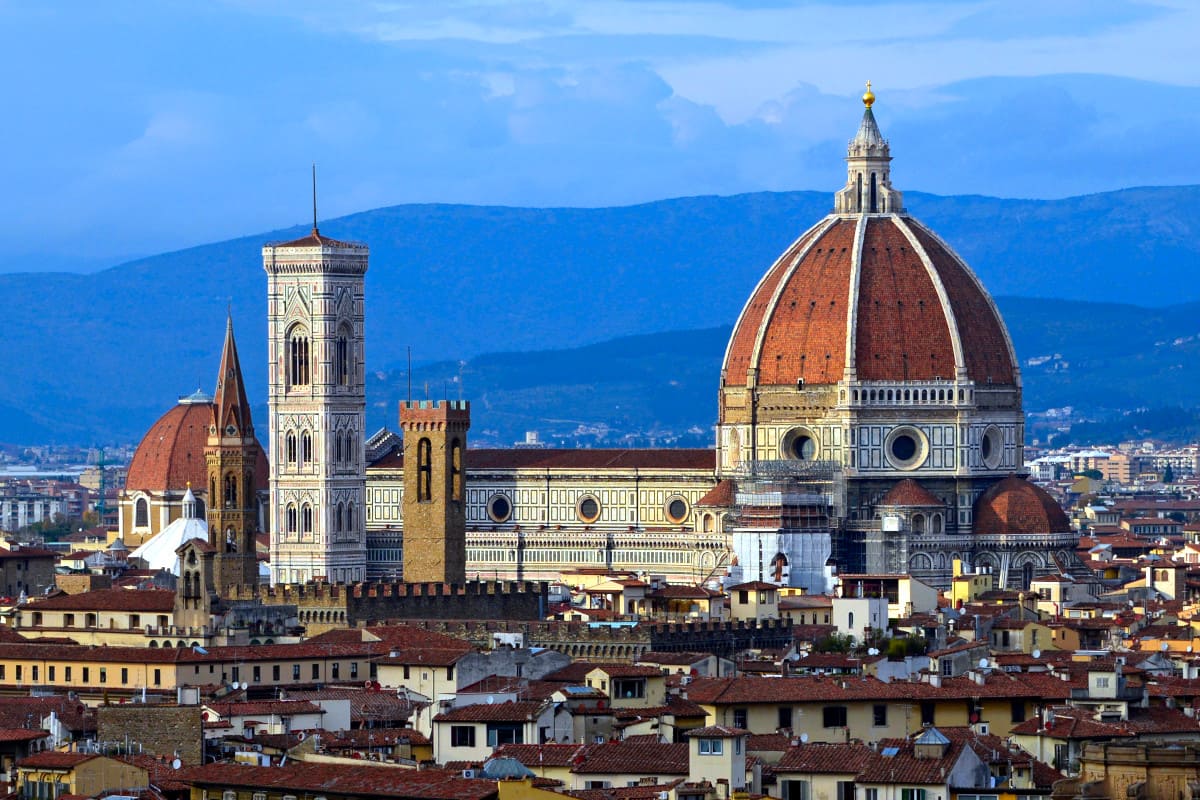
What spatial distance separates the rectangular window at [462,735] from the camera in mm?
53719

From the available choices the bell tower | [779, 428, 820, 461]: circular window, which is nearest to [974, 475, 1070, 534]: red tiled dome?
[779, 428, 820, 461]: circular window

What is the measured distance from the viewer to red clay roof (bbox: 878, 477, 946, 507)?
127 metres

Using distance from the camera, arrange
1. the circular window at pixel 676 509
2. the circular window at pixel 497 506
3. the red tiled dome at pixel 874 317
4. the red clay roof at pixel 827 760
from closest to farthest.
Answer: the red clay roof at pixel 827 760
the red tiled dome at pixel 874 317
the circular window at pixel 676 509
the circular window at pixel 497 506

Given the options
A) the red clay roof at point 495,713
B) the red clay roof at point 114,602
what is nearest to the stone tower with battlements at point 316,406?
the red clay roof at point 114,602

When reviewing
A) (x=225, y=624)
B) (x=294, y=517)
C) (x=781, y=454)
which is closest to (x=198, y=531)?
(x=294, y=517)

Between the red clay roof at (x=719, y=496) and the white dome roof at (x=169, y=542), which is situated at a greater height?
the red clay roof at (x=719, y=496)

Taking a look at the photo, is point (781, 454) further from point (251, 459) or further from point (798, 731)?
point (798, 731)

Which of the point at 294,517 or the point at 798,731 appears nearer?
the point at 798,731

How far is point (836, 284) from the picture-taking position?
425 ft

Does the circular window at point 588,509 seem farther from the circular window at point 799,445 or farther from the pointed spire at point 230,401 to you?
the pointed spire at point 230,401

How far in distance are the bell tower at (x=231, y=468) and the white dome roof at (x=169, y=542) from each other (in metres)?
3.69

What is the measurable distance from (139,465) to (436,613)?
64953 millimetres

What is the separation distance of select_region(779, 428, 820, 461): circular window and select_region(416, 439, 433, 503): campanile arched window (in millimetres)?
16027

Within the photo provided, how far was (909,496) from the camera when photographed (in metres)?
127
